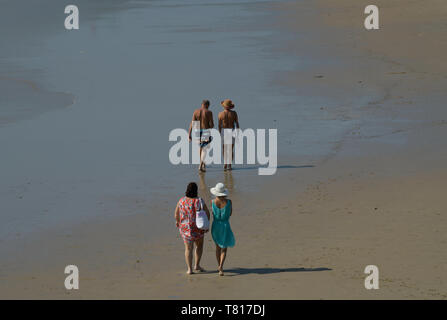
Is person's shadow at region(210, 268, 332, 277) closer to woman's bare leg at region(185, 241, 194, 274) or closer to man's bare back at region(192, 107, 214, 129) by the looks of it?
woman's bare leg at region(185, 241, 194, 274)

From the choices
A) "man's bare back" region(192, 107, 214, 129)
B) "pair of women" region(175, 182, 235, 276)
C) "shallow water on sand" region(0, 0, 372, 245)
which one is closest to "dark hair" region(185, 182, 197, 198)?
"pair of women" region(175, 182, 235, 276)

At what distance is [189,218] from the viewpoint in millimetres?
10664

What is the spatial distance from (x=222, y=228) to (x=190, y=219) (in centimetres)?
44

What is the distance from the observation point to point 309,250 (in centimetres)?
1178

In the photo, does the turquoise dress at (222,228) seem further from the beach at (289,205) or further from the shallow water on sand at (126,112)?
the shallow water on sand at (126,112)

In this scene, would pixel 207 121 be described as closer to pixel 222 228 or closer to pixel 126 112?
pixel 222 228

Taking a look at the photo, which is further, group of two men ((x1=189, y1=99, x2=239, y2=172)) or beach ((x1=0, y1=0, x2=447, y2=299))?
group of two men ((x1=189, y1=99, x2=239, y2=172))

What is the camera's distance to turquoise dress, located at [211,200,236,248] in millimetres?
10672

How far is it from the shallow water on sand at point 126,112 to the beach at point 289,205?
0.26 feet

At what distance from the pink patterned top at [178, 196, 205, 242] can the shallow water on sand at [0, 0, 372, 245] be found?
3164 mm

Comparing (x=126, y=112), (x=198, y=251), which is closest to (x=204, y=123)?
(x=198, y=251)
